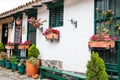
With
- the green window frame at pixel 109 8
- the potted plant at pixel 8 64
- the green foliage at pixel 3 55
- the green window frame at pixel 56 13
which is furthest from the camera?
the green foliage at pixel 3 55

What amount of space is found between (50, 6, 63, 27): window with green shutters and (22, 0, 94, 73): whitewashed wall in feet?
1.05

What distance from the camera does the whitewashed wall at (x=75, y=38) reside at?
7.83m

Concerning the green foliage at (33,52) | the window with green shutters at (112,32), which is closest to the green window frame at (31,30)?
the green foliage at (33,52)

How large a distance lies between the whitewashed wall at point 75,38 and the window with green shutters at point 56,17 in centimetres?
32

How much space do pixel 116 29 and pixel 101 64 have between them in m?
1.18

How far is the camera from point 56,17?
9.91 metres

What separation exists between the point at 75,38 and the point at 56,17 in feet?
5.98

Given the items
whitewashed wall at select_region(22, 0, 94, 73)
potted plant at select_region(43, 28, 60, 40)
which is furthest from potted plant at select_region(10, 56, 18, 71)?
potted plant at select_region(43, 28, 60, 40)

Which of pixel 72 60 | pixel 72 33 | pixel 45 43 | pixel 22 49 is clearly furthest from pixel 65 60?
pixel 22 49

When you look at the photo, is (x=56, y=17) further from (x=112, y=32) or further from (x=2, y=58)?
(x=2, y=58)

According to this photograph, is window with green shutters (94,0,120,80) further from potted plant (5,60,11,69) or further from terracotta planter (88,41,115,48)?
potted plant (5,60,11,69)

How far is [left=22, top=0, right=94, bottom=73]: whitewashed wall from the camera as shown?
308 inches

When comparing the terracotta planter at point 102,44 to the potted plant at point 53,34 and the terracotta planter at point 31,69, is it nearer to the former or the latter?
the potted plant at point 53,34

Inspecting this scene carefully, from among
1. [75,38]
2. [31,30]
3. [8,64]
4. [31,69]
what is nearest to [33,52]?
[31,69]
